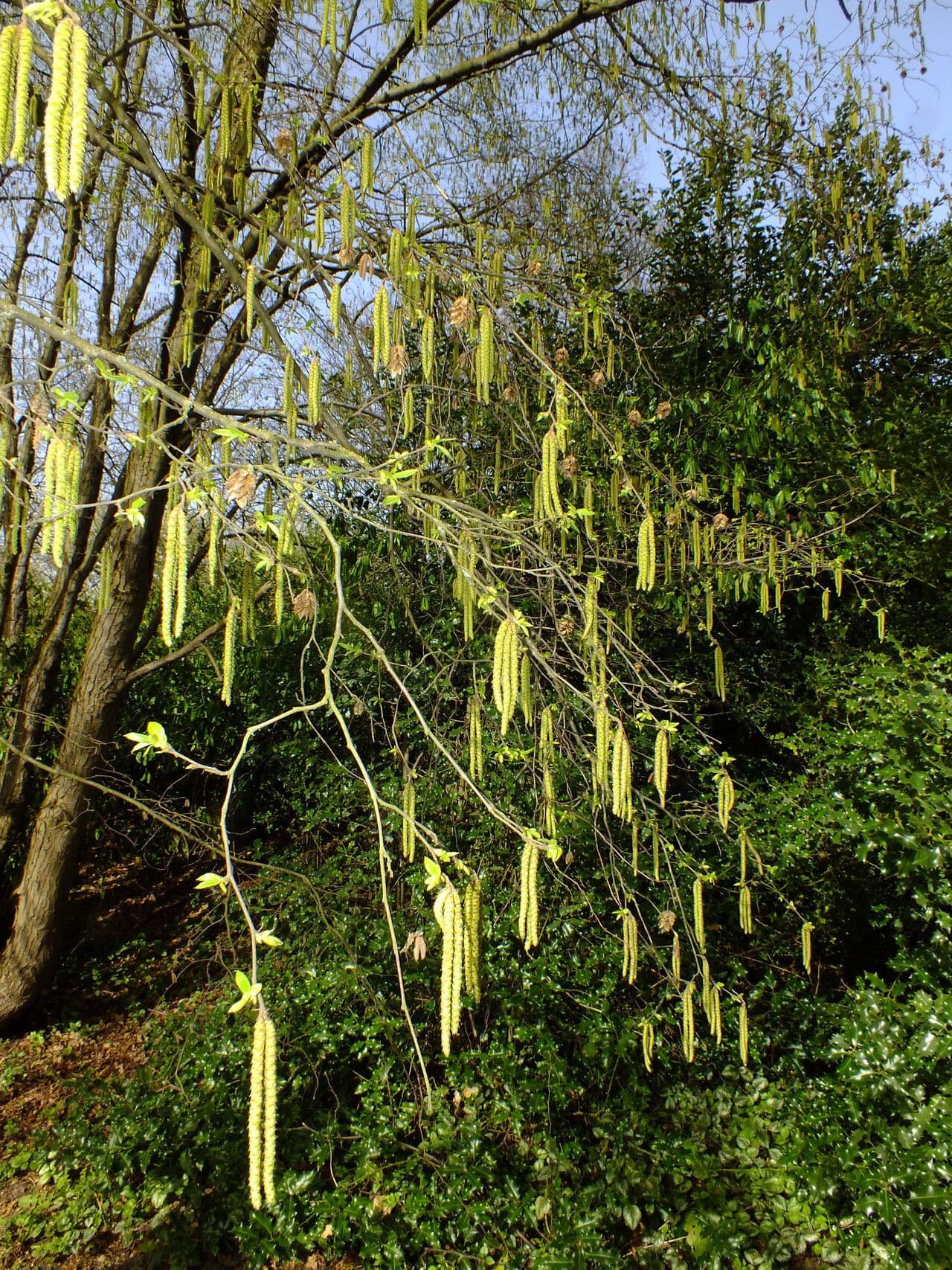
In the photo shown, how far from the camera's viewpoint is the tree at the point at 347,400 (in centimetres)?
171

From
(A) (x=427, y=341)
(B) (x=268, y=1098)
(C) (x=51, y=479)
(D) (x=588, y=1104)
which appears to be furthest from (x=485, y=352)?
(D) (x=588, y=1104)

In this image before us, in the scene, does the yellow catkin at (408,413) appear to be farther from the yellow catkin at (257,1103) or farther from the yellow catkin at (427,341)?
the yellow catkin at (257,1103)

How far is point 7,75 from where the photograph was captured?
1120 millimetres

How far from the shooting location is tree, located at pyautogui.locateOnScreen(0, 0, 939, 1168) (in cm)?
171

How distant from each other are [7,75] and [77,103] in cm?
29

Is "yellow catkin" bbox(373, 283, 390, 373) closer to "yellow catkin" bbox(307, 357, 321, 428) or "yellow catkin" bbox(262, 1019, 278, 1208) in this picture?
"yellow catkin" bbox(307, 357, 321, 428)

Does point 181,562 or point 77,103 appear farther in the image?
point 181,562

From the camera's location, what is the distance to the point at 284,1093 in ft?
10.3

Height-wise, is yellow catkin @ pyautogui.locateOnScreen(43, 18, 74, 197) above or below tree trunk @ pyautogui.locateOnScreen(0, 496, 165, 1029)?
above

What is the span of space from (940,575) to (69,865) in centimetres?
476

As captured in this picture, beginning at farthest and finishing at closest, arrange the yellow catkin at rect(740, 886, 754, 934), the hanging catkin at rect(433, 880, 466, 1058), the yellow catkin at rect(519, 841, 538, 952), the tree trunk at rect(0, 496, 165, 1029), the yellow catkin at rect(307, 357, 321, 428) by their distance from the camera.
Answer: the tree trunk at rect(0, 496, 165, 1029) < the yellow catkin at rect(740, 886, 754, 934) < the yellow catkin at rect(307, 357, 321, 428) < the yellow catkin at rect(519, 841, 538, 952) < the hanging catkin at rect(433, 880, 466, 1058)

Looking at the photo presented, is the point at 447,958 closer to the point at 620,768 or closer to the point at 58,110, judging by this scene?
the point at 620,768

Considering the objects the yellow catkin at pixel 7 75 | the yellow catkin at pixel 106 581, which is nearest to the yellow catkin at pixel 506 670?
the yellow catkin at pixel 7 75

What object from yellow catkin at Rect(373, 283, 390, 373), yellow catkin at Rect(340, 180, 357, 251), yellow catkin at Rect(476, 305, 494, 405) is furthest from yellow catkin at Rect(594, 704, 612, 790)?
yellow catkin at Rect(340, 180, 357, 251)
